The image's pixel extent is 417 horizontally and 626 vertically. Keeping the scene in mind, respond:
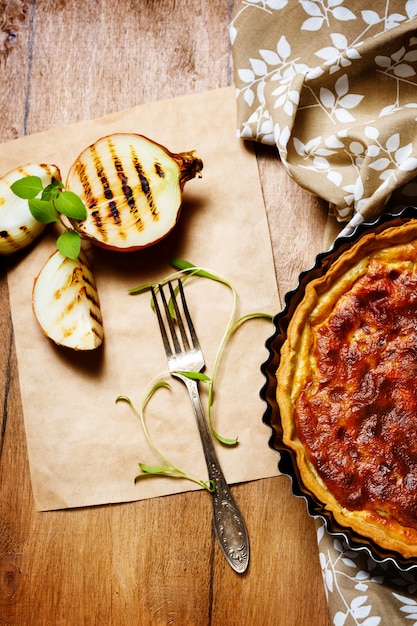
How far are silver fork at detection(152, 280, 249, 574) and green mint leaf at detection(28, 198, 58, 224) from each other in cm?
47

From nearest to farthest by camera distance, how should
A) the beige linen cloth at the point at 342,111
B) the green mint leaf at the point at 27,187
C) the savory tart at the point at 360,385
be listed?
1. the savory tart at the point at 360,385
2. the beige linen cloth at the point at 342,111
3. the green mint leaf at the point at 27,187

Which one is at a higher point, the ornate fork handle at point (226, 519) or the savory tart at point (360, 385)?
the savory tart at point (360, 385)

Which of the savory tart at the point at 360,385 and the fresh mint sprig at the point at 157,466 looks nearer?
the savory tart at the point at 360,385

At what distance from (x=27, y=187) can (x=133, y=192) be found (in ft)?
1.27

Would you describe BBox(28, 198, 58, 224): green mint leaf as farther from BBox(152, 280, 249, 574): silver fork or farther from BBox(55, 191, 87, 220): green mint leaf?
BBox(152, 280, 249, 574): silver fork

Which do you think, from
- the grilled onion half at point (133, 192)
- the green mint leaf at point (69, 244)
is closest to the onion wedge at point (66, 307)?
the green mint leaf at point (69, 244)

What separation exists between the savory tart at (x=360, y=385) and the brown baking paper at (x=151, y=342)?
12.1 inches

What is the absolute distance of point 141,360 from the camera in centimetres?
237

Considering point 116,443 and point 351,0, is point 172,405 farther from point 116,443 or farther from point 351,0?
point 351,0

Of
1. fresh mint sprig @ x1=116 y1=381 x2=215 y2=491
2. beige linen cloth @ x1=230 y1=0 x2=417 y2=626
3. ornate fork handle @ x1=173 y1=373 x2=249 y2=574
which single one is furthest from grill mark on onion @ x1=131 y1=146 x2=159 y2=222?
ornate fork handle @ x1=173 y1=373 x2=249 y2=574

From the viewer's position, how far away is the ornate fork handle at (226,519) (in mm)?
2268

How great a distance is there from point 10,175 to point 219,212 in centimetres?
81

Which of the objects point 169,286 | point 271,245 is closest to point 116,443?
point 169,286

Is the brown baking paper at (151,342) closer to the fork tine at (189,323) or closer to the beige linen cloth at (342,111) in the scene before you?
the fork tine at (189,323)
